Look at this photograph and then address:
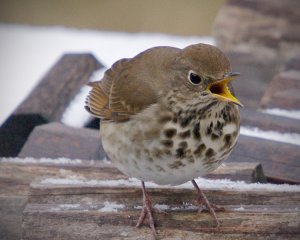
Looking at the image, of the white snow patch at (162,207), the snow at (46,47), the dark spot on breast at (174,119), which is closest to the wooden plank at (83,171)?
the white snow patch at (162,207)

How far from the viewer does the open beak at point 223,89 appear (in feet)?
9.57

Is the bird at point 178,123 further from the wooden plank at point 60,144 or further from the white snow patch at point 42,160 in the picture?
the wooden plank at point 60,144

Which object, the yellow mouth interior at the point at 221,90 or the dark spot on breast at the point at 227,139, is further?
the dark spot on breast at the point at 227,139

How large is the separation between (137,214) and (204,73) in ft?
1.89

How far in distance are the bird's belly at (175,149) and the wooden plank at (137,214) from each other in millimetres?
135

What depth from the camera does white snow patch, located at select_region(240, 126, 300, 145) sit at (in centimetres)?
377

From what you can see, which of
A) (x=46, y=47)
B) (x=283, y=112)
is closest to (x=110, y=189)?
(x=283, y=112)

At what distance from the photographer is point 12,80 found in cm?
592

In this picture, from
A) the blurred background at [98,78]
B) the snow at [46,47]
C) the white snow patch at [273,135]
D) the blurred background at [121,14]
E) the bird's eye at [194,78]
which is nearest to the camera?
the bird's eye at [194,78]

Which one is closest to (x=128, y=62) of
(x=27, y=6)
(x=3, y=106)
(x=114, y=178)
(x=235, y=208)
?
(x=114, y=178)

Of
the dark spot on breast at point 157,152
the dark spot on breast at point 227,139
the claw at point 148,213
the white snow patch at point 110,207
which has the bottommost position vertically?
the white snow patch at point 110,207

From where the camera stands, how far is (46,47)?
6.14 metres

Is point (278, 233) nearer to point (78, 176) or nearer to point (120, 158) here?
point (120, 158)

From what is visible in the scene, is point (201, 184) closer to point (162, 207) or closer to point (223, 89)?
point (162, 207)
